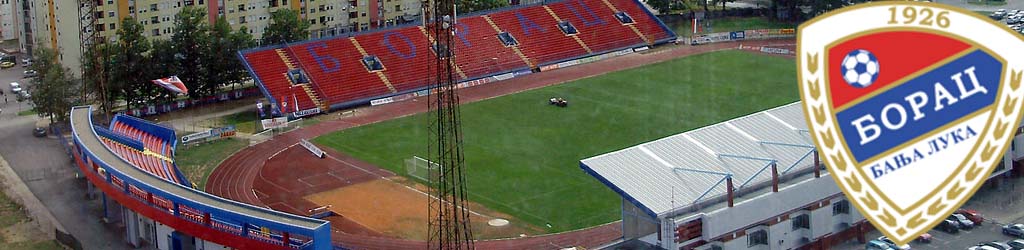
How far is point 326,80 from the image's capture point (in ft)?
166

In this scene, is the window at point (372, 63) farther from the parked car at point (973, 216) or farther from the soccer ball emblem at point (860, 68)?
the soccer ball emblem at point (860, 68)

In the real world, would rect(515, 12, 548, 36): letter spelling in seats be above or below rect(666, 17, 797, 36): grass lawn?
above

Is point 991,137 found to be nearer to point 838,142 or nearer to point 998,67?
point 998,67

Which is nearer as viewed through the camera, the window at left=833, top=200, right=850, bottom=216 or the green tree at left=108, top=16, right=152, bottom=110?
the window at left=833, top=200, right=850, bottom=216

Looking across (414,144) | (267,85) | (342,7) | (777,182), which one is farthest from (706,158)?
(342,7)

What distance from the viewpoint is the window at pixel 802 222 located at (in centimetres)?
3022

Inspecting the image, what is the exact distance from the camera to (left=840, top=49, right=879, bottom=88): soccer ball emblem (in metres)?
11.2

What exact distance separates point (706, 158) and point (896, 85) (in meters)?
18.5

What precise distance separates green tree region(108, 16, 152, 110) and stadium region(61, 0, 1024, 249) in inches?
133

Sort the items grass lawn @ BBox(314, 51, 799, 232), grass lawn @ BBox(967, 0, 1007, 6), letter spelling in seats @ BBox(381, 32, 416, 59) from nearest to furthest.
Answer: grass lawn @ BBox(314, 51, 799, 232)
letter spelling in seats @ BBox(381, 32, 416, 59)
grass lawn @ BBox(967, 0, 1007, 6)

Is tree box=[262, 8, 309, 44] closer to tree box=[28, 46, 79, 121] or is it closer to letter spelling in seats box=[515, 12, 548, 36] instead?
→ tree box=[28, 46, 79, 121]

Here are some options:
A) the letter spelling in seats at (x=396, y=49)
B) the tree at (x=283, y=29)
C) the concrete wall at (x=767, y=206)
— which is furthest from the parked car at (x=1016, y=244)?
the tree at (x=283, y=29)

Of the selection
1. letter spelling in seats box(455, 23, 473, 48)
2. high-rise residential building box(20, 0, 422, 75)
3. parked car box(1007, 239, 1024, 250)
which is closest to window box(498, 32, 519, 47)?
letter spelling in seats box(455, 23, 473, 48)

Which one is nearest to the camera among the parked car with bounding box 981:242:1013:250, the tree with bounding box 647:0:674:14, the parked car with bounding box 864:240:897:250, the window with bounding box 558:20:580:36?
the parked car with bounding box 864:240:897:250
